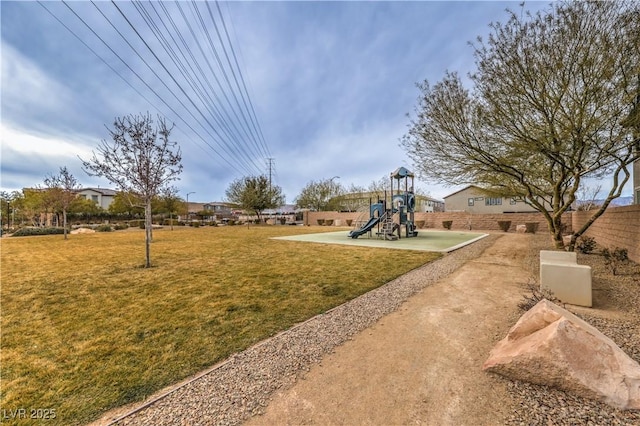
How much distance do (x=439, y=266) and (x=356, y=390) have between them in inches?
217

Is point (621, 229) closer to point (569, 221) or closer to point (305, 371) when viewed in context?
point (305, 371)

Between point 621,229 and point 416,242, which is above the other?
point 621,229

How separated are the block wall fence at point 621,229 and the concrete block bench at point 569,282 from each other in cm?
429

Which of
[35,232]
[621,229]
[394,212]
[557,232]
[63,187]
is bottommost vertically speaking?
[35,232]

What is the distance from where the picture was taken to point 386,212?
13.6 metres

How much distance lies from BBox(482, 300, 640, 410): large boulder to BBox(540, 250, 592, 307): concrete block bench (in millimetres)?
2325

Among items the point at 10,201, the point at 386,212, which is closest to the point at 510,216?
the point at 386,212

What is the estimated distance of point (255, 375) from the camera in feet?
7.50

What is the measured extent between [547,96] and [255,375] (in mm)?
7529

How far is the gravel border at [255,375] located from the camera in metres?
1.83

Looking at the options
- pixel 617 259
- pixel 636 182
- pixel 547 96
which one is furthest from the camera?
pixel 636 182

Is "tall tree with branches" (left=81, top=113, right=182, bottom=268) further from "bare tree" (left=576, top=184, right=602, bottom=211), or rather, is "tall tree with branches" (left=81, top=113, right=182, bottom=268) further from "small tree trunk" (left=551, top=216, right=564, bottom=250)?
"bare tree" (left=576, top=184, right=602, bottom=211)

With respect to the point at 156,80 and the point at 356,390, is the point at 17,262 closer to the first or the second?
the point at 156,80

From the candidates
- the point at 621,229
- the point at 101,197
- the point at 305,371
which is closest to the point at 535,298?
the point at 305,371
